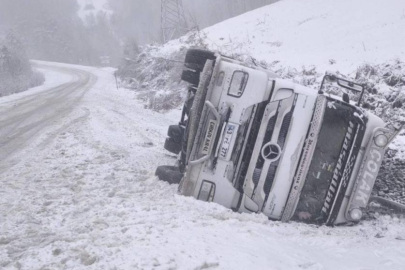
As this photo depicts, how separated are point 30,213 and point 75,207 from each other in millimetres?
447

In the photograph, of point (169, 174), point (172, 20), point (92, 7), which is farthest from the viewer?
point (92, 7)

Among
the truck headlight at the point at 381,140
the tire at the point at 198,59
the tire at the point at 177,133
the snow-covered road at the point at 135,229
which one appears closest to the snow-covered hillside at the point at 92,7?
the tire at the point at 177,133

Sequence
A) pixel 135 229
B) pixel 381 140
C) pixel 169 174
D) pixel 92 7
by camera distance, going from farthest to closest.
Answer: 1. pixel 92 7
2. pixel 169 174
3. pixel 381 140
4. pixel 135 229

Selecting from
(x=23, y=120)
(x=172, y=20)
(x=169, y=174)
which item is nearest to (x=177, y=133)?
(x=169, y=174)

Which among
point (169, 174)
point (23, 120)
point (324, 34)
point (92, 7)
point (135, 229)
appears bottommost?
point (23, 120)

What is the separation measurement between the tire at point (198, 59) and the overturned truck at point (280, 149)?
2.88 feet

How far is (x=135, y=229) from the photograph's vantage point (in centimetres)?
326

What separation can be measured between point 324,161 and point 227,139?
115 cm

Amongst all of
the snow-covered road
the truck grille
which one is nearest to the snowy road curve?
the snow-covered road

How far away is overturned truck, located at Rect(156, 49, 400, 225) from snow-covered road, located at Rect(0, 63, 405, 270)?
22 cm

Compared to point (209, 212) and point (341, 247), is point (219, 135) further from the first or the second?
point (341, 247)

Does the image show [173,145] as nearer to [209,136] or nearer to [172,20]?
[209,136]

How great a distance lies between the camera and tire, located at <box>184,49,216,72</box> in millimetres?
4906

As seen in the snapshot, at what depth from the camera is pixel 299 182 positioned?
385cm
